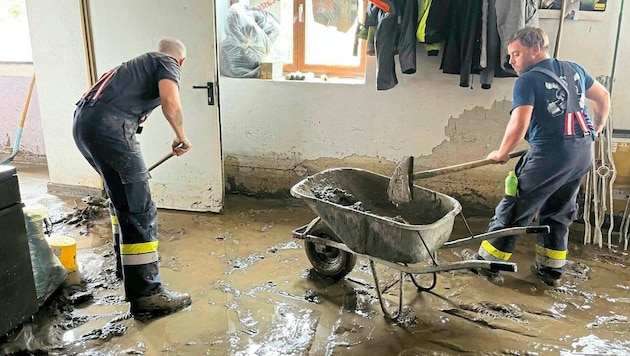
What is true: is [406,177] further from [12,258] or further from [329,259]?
[12,258]

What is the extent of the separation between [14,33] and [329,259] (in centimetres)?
470

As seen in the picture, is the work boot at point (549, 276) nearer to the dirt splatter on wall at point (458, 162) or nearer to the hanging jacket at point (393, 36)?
the dirt splatter on wall at point (458, 162)

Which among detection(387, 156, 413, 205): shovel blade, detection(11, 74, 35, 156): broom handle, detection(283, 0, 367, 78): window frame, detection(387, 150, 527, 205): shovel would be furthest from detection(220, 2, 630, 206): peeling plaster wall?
detection(11, 74, 35, 156): broom handle

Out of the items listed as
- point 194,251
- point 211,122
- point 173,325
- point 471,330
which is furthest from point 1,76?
point 471,330

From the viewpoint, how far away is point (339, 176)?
10.4ft

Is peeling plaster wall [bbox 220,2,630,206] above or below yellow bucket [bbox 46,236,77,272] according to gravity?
above

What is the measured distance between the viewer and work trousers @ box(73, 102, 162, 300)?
2.64m

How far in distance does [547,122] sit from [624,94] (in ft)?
Answer: 4.23

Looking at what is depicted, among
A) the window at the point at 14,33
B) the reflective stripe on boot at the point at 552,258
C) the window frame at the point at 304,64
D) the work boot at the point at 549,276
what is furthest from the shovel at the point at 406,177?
the window at the point at 14,33

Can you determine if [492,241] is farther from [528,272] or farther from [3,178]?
[3,178]

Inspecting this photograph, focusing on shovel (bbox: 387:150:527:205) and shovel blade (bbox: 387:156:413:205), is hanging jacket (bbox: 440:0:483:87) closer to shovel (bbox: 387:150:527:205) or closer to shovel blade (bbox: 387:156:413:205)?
shovel (bbox: 387:150:527:205)

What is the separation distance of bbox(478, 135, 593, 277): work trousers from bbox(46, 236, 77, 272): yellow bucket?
101 inches

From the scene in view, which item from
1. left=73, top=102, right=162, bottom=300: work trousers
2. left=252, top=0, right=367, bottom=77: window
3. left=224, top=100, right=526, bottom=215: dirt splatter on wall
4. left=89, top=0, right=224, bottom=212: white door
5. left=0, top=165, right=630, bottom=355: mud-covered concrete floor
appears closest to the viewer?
left=0, top=165, right=630, bottom=355: mud-covered concrete floor

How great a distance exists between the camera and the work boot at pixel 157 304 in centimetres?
278
